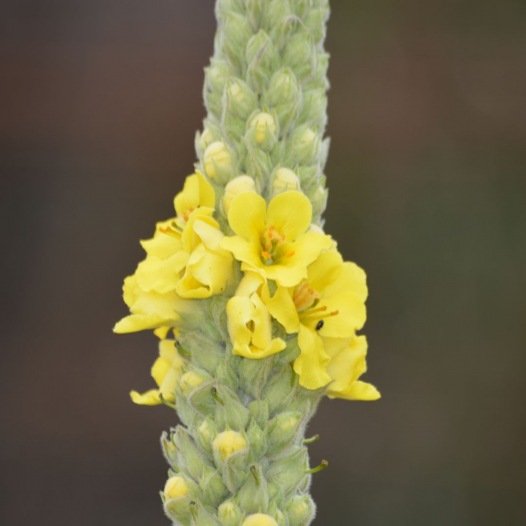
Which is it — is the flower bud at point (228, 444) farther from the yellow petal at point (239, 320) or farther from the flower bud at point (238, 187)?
the flower bud at point (238, 187)

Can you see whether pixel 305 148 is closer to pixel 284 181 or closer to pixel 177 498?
pixel 284 181

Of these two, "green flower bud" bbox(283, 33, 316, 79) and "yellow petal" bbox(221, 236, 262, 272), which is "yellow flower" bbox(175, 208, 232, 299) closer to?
"yellow petal" bbox(221, 236, 262, 272)

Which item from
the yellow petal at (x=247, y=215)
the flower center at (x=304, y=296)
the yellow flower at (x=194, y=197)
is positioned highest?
the yellow flower at (x=194, y=197)

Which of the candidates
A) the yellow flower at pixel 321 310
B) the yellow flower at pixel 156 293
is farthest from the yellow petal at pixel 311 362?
the yellow flower at pixel 156 293

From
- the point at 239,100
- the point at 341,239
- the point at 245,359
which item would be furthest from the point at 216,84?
the point at 341,239

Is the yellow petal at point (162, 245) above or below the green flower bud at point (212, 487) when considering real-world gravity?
above

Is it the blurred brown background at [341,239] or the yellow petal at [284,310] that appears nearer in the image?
the yellow petal at [284,310]
